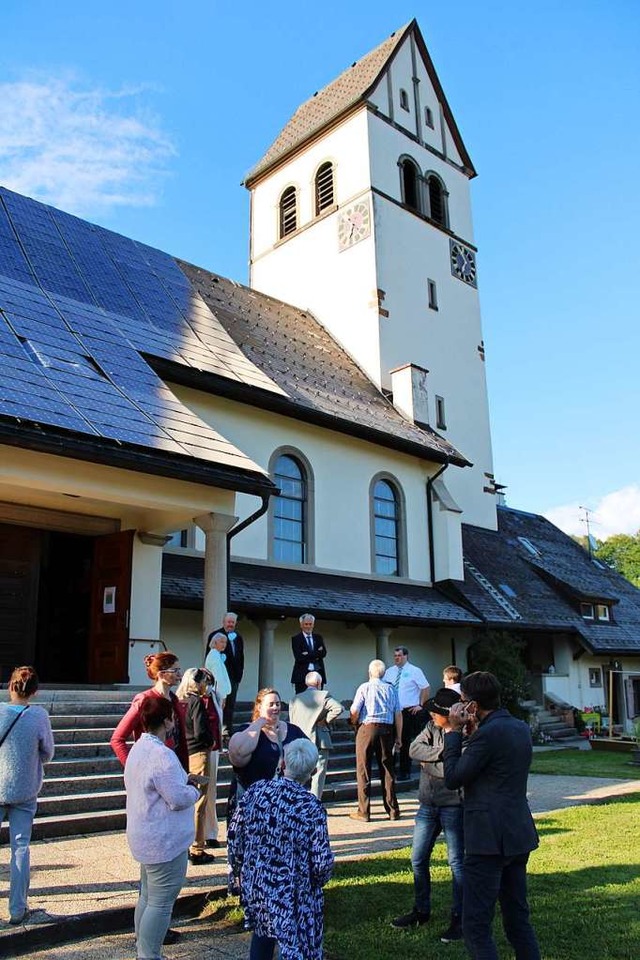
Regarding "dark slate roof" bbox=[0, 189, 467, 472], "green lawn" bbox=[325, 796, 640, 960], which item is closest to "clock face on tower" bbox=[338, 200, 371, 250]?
"dark slate roof" bbox=[0, 189, 467, 472]

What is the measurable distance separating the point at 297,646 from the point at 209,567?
1.72 metres

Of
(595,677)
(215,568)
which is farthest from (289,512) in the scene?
(595,677)

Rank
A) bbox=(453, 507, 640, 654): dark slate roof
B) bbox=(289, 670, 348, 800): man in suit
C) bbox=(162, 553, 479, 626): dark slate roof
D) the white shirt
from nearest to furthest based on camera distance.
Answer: bbox=(289, 670, 348, 800): man in suit < the white shirt < bbox=(162, 553, 479, 626): dark slate roof < bbox=(453, 507, 640, 654): dark slate roof

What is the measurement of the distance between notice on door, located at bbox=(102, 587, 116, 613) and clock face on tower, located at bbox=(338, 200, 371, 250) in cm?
1596

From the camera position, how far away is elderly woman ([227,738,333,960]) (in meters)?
3.94

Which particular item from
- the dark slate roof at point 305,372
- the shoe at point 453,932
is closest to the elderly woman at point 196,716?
the shoe at point 453,932

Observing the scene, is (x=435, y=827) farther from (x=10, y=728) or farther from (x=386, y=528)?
(x=386, y=528)

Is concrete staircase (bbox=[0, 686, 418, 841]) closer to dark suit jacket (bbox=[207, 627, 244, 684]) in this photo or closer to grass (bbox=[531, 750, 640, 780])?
dark suit jacket (bbox=[207, 627, 244, 684])

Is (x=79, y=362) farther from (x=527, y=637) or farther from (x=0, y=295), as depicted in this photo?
(x=527, y=637)

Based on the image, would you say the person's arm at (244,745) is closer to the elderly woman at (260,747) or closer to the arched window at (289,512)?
the elderly woman at (260,747)

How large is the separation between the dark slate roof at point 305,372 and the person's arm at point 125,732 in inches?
398

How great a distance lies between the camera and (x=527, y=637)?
24375 millimetres

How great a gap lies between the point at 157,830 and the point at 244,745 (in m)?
1.30

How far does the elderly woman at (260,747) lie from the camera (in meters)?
5.54
